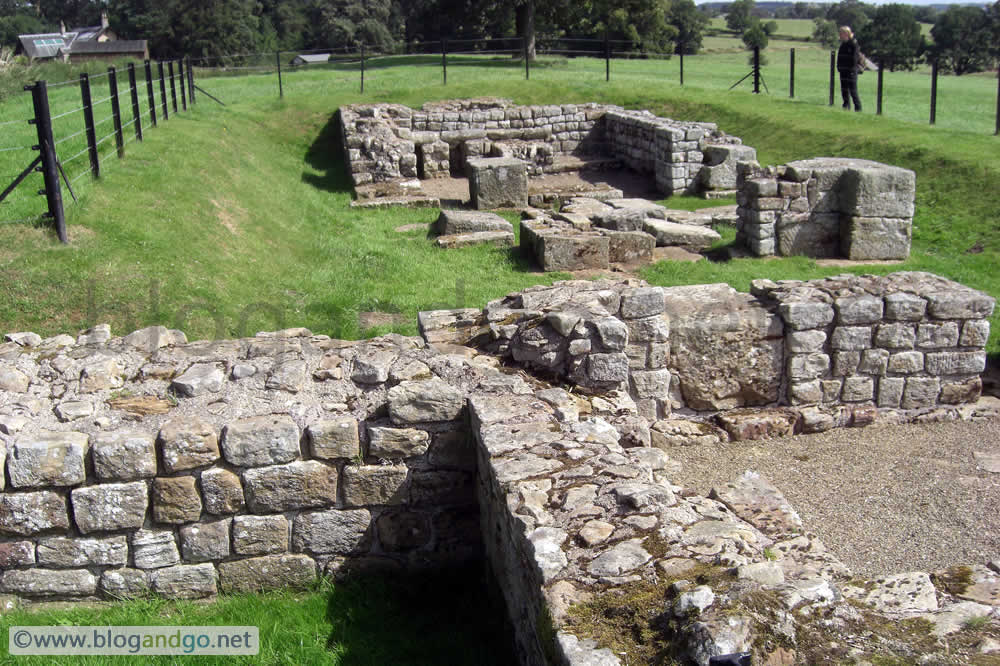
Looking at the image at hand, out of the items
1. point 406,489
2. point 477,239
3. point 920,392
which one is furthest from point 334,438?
point 477,239

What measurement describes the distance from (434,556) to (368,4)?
6266 cm

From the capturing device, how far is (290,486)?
518 centimetres

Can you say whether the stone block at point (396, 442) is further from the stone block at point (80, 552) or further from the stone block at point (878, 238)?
the stone block at point (878, 238)

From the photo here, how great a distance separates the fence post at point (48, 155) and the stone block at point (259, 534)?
21.4 feet

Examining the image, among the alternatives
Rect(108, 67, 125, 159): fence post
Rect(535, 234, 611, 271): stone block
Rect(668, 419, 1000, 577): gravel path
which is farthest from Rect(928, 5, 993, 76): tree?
Rect(668, 419, 1000, 577): gravel path

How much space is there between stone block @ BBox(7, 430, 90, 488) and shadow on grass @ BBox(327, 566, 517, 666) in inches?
61.7

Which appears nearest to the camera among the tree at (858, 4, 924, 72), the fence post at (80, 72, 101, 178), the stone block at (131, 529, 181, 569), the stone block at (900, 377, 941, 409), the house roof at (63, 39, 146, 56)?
the stone block at (131, 529, 181, 569)

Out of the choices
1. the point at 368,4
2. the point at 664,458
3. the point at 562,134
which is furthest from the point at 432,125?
the point at 368,4

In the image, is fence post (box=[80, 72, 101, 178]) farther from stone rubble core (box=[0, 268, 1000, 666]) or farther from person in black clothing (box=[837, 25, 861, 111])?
person in black clothing (box=[837, 25, 861, 111])

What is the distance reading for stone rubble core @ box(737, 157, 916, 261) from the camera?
1311 centimetres

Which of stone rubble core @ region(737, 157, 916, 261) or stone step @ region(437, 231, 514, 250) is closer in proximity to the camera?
stone rubble core @ region(737, 157, 916, 261)

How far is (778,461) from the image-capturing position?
24.1 feet

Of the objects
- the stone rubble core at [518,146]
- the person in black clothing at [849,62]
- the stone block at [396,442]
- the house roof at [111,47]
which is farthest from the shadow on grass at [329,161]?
the house roof at [111,47]

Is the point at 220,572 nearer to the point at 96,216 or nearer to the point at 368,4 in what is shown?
the point at 96,216
